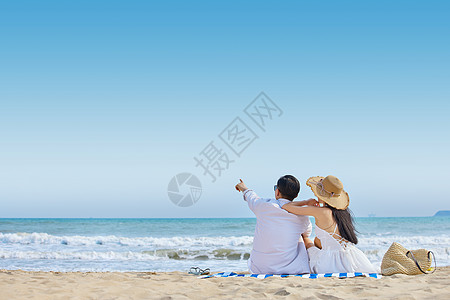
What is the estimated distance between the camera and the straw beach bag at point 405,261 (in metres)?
4.76

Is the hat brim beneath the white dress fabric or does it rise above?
above

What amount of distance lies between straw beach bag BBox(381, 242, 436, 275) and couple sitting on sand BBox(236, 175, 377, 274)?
0.26 m

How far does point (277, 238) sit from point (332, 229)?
0.64 m

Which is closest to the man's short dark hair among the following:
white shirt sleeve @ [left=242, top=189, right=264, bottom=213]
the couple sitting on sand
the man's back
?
the couple sitting on sand

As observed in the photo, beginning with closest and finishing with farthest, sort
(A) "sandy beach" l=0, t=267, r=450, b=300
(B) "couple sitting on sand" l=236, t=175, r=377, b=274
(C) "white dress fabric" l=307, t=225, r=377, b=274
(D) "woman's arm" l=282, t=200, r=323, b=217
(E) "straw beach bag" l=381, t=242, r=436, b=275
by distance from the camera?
1. (A) "sandy beach" l=0, t=267, r=450, b=300
2. (D) "woman's arm" l=282, t=200, r=323, b=217
3. (B) "couple sitting on sand" l=236, t=175, r=377, b=274
4. (C) "white dress fabric" l=307, t=225, r=377, b=274
5. (E) "straw beach bag" l=381, t=242, r=436, b=275

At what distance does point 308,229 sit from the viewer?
4723mm

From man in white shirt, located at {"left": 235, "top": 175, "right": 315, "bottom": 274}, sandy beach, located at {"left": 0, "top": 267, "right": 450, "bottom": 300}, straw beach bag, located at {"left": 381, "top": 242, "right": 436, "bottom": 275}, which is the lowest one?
sandy beach, located at {"left": 0, "top": 267, "right": 450, "bottom": 300}

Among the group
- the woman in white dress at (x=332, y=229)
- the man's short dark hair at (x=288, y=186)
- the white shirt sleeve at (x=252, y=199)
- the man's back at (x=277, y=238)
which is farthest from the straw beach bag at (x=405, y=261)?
the white shirt sleeve at (x=252, y=199)

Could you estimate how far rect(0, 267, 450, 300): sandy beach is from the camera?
3.42 m

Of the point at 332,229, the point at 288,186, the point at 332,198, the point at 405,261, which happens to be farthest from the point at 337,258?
the point at 288,186

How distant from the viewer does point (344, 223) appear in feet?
14.9

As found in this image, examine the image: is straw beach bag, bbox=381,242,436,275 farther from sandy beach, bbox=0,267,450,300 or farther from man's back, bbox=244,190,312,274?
man's back, bbox=244,190,312,274

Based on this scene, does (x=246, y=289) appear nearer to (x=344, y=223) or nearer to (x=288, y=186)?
(x=288, y=186)

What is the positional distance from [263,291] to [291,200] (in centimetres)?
130
